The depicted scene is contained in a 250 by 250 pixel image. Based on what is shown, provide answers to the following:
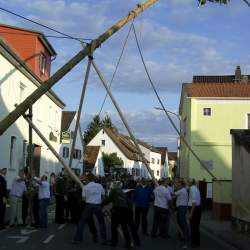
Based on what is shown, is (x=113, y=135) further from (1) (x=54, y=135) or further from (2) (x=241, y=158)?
(2) (x=241, y=158)

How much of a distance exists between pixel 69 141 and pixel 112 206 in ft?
96.8

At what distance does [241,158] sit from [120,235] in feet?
19.5

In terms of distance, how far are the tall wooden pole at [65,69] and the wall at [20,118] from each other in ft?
56.2

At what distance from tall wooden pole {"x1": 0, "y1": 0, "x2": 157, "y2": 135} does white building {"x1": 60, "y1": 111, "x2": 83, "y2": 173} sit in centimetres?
3308

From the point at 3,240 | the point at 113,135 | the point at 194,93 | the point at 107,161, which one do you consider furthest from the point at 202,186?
the point at 113,135

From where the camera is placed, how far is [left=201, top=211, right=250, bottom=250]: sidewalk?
16.7m

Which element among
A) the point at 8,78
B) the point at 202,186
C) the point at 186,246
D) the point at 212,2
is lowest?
the point at 186,246

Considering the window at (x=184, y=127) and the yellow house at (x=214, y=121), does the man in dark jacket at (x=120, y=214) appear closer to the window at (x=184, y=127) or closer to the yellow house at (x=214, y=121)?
the yellow house at (x=214, y=121)

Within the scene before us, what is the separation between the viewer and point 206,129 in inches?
1801

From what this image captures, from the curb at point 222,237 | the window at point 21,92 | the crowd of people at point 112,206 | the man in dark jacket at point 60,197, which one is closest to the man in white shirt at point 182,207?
the crowd of people at point 112,206

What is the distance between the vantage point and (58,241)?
1527 centimetres

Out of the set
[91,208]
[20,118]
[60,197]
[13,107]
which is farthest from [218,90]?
[91,208]

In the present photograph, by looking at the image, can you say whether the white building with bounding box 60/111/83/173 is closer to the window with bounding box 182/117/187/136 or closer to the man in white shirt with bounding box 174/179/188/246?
the window with bounding box 182/117/187/136

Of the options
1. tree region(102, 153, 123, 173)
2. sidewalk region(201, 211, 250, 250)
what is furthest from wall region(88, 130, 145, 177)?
sidewalk region(201, 211, 250, 250)
